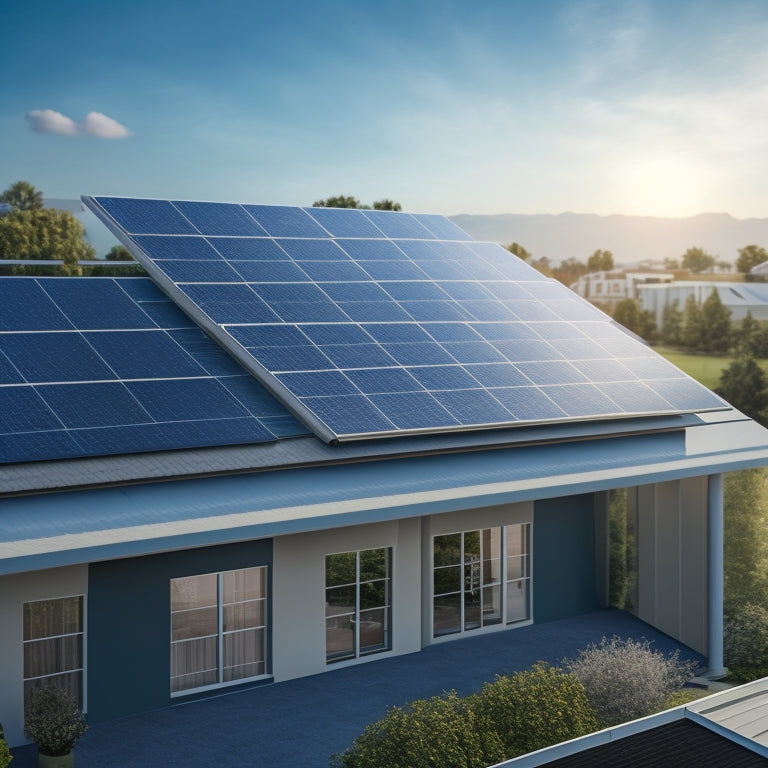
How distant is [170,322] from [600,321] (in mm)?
10340

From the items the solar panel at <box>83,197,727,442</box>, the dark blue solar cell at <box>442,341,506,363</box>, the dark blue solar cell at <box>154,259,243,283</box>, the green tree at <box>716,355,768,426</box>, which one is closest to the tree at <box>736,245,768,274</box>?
the green tree at <box>716,355,768,426</box>

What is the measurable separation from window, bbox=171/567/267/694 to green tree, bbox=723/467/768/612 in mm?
10924

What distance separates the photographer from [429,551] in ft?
69.1

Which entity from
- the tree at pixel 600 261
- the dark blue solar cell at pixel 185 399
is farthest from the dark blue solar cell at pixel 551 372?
the tree at pixel 600 261

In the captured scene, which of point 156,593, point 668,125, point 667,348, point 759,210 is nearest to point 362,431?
point 156,593

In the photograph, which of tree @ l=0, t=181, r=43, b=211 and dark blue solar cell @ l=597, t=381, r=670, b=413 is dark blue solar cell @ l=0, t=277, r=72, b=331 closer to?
dark blue solar cell @ l=597, t=381, r=670, b=413

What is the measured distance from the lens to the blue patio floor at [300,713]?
15.8 meters

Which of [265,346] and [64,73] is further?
[64,73]

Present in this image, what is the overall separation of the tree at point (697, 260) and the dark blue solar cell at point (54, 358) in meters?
90.9

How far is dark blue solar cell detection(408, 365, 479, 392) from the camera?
65.0 feet

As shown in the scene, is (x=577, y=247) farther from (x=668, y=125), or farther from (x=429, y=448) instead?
(x=429, y=448)

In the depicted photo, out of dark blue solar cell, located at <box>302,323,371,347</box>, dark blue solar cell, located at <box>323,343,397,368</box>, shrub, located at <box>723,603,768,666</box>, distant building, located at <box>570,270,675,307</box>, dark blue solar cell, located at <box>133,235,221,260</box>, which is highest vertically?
distant building, located at <box>570,270,675,307</box>

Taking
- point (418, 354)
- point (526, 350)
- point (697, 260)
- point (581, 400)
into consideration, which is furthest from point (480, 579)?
point (697, 260)

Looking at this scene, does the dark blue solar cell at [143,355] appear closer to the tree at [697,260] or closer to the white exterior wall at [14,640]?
the white exterior wall at [14,640]
